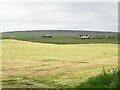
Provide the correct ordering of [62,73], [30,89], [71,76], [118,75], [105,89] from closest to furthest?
[105,89], [118,75], [30,89], [71,76], [62,73]

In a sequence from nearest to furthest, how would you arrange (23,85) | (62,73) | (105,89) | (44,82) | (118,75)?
(105,89) → (118,75) → (23,85) → (44,82) → (62,73)

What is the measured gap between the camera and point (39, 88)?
55.7 feet

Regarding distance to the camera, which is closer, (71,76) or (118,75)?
(118,75)

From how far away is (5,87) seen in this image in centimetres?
1748

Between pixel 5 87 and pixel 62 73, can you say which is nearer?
pixel 5 87

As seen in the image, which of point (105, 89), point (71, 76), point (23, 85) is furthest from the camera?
point (71, 76)

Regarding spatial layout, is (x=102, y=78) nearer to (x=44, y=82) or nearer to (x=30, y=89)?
(x=30, y=89)

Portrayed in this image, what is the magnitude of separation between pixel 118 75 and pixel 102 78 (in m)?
0.73

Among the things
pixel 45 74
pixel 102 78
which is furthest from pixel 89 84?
pixel 45 74

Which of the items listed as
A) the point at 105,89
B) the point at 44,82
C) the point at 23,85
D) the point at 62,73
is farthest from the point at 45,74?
the point at 105,89

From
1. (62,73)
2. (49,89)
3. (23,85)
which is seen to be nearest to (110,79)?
(49,89)

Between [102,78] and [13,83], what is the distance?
18.9ft

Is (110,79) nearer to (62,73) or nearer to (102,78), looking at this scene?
(102,78)

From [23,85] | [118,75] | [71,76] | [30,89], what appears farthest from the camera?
[71,76]
